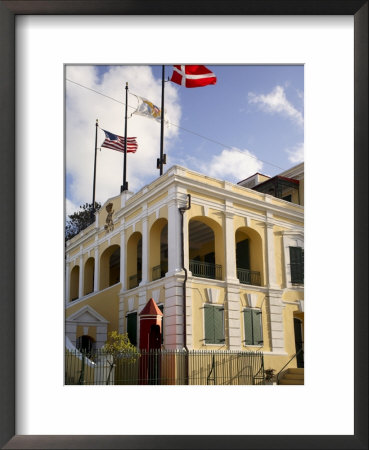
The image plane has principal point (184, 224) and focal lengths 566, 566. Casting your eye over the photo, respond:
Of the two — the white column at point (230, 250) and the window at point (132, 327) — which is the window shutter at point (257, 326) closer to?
the white column at point (230, 250)

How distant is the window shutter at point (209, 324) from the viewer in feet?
Result: 29.3

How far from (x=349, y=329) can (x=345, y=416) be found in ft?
2.82

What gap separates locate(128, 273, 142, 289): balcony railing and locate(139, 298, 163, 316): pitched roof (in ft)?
2.08

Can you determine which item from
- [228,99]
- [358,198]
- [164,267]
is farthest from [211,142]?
[358,198]

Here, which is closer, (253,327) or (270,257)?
(253,327)

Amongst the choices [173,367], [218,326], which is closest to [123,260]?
[218,326]

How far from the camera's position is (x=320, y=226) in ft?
19.6

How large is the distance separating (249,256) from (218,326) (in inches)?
55.4

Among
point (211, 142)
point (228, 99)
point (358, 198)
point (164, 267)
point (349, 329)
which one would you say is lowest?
point (349, 329)

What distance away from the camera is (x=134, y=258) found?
996 centimetres

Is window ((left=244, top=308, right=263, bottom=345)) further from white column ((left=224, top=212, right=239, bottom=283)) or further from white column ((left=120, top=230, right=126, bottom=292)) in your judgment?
white column ((left=120, top=230, right=126, bottom=292))

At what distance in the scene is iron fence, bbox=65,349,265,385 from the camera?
779 centimetres

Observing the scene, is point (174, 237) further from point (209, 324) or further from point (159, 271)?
point (209, 324)

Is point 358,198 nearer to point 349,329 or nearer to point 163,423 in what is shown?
point 349,329
